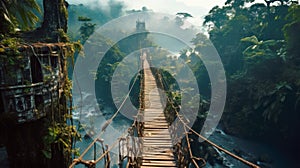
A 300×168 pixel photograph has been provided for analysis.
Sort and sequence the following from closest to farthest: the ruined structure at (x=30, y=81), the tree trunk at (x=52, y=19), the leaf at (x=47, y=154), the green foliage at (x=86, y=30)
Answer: the ruined structure at (x=30, y=81), the leaf at (x=47, y=154), the tree trunk at (x=52, y=19), the green foliage at (x=86, y=30)

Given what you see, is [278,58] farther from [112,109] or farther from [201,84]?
[112,109]

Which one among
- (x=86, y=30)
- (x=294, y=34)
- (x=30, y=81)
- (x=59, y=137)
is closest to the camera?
(x=30, y=81)

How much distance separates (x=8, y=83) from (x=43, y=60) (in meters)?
0.83

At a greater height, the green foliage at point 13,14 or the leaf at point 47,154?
the green foliage at point 13,14

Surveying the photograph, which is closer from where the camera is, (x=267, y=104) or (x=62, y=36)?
(x=62, y=36)

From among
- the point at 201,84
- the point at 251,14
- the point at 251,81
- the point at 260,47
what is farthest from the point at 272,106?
the point at 251,14

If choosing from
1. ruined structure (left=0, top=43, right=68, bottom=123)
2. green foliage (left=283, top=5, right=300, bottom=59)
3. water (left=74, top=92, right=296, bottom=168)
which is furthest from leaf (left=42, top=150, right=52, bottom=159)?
green foliage (left=283, top=5, right=300, bottom=59)

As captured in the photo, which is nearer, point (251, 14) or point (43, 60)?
point (43, 60)

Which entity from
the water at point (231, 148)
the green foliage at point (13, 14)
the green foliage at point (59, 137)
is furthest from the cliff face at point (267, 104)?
the green foliage at point (13, 14)

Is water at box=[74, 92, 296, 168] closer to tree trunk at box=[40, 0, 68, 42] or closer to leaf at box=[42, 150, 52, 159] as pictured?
leaf at box=[42, 150, 52, 159]

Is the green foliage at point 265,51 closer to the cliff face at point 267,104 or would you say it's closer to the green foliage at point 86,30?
the cliff face at point 267,104

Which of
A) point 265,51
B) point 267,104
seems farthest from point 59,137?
point 265,51

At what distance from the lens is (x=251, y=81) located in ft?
53.1

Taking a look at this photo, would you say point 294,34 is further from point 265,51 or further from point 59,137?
point 59,137
